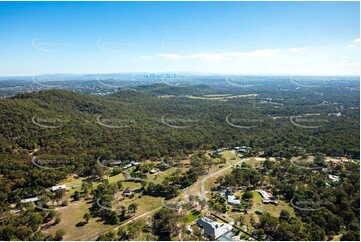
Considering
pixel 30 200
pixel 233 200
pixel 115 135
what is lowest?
pixel 233 200

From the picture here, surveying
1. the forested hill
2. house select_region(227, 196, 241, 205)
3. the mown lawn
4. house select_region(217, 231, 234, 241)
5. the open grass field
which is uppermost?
the forested hill

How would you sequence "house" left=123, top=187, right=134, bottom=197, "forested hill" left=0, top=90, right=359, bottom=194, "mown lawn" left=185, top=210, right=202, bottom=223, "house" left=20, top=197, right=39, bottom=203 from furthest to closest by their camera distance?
"forested hill" left=0, top=90, right=359, bottom=194 → "house" left=123, top=187, right=134, bottom=197 → "house" left=20, top=197, right=39, bottom=203 → "mown lawn" left=185, top=210, right=202, bottom=223

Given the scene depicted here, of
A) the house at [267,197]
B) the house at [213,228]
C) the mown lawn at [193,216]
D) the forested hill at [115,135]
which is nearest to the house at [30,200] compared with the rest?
the forested hill at [115,135]

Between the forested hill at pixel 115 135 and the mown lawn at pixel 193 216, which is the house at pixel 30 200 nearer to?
the forested hill at pixel 115 135

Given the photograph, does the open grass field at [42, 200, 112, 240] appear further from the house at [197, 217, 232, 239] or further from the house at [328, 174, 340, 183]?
the house at [328, 174, 340, 183]

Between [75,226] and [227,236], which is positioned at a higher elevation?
[227,236]

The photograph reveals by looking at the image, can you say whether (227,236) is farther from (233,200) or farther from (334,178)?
(334,178)

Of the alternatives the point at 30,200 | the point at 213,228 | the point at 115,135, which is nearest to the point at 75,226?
the point at 30,200

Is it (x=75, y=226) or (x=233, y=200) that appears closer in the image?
(x=75, y=226)

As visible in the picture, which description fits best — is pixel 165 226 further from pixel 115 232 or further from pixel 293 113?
pixel 293 113

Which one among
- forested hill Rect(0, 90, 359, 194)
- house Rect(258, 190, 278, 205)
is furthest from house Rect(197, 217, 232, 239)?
forested hill Rect(0, 90, 359, 194)
